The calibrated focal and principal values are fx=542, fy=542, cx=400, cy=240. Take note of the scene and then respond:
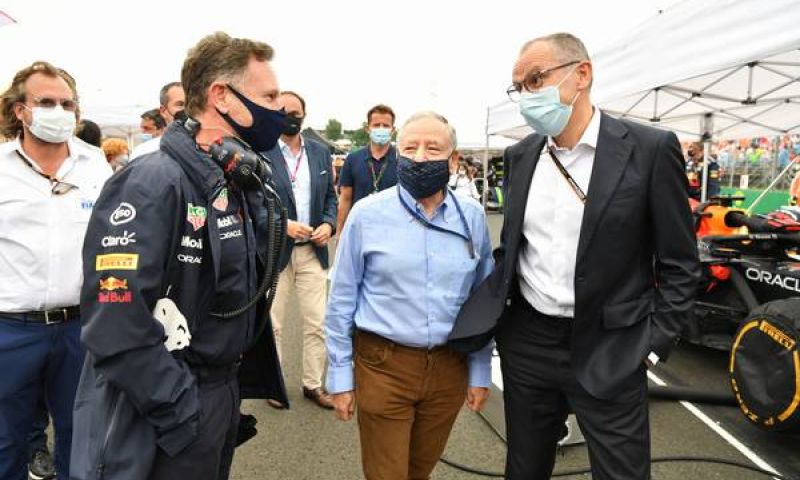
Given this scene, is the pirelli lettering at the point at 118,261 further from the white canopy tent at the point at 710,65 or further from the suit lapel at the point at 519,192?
the white canopy tent at the point at 710,65

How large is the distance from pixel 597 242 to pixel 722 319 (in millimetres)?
3188

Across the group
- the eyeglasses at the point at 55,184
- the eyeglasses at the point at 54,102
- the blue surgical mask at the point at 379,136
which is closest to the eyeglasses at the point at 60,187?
the eyeglasses at the point at 55,184

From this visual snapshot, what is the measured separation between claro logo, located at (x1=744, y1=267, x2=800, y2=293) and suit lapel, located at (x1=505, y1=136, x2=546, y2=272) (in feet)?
9.06

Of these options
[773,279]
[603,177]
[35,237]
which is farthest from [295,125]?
[773,279]

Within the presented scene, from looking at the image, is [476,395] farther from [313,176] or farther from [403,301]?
[313,176]

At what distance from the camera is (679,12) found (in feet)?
17.1

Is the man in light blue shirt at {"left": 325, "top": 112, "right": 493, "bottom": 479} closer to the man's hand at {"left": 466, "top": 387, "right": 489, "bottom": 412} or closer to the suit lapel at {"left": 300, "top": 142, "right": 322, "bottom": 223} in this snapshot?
the man's hand at {"left": 466, "top": 387, "right": 489, "bottom": 412}

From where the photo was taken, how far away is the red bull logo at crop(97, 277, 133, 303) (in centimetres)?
137

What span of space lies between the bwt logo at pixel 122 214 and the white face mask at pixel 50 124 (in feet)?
4.50

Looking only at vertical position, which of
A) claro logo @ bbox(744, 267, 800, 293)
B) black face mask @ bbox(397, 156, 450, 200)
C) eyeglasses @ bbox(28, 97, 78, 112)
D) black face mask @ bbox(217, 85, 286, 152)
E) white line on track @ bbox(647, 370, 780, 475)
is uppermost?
eyeglasses @ bbox(28, 97, 78, 112)

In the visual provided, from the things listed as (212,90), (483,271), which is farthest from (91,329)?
(483,271)

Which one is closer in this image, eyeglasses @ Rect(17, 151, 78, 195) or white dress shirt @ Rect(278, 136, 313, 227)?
eyeglasses @ Rect(17, 151, 78, 195)

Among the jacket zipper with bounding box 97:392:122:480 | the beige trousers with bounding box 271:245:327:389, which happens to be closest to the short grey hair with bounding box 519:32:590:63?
the jacket zipper with bounding box 97:392:122:480

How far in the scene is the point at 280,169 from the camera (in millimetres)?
3637
